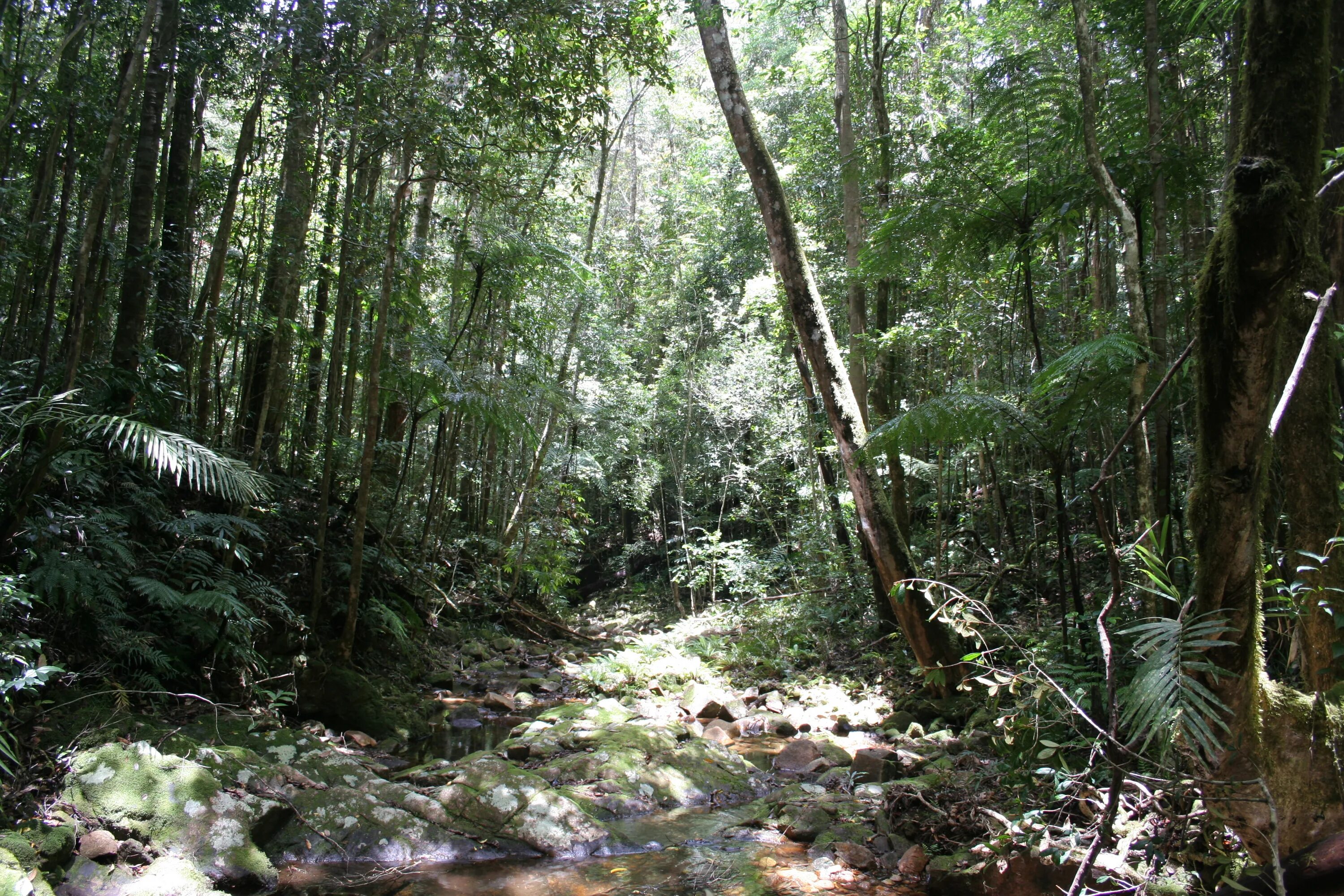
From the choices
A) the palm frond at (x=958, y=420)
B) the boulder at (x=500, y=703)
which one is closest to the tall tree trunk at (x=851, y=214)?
the palm frond at (x=958, y=420)

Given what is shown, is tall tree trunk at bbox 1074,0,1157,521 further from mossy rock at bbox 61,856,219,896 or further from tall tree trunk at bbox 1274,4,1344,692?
mossy rock at bbox 61,856,219,896

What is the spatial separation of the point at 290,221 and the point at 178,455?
4445 millimetres

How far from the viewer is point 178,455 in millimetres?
3783

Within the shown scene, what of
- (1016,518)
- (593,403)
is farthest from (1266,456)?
(593,403)

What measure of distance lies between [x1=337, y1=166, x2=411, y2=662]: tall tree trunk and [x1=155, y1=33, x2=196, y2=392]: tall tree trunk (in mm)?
1484

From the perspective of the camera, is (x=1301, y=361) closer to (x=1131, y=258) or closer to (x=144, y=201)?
(x=1131, y=258)

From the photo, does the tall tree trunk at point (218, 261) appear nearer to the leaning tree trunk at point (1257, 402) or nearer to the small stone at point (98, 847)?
the small stone at point (98, 847)

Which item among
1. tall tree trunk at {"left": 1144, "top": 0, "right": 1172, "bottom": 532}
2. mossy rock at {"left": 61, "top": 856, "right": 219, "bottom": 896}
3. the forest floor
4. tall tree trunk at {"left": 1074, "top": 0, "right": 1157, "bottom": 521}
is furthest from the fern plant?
tall tree trunk at {"left": 1144, "top": 0, "right": 1172, "bottom": 532}

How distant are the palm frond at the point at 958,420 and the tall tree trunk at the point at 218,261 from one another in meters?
5.92

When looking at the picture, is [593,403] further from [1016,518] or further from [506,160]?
[1016,518]

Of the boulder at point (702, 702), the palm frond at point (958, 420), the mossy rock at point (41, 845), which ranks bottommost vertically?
the boulder at point (702, 702)

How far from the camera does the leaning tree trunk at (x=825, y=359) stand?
6.05 metres

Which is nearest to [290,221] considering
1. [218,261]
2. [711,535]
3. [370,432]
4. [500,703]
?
[218,261]

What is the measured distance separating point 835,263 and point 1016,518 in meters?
4.51
